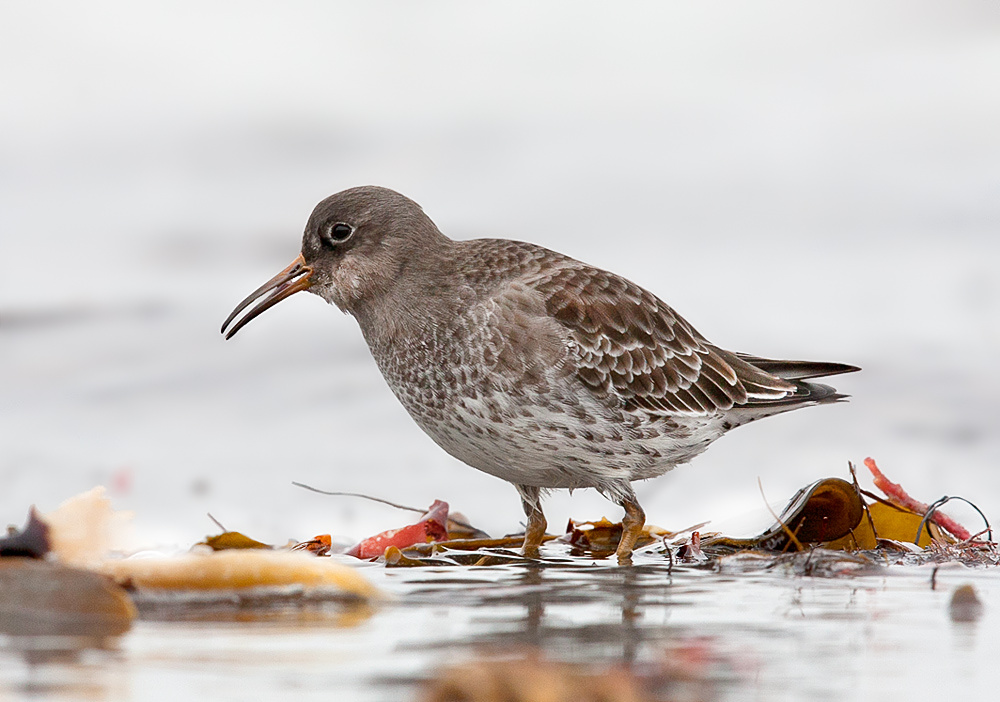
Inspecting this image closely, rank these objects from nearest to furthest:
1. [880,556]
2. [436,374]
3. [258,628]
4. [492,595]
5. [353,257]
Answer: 1. [258,628]
2. [492,595]
3. [880,556]
4. [436,374]
5. [353,257]

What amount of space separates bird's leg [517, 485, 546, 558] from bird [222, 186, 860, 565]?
11 mm

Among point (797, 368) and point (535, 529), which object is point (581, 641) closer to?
point (535, 529)

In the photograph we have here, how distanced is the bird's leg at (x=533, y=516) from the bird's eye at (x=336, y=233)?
1633mm

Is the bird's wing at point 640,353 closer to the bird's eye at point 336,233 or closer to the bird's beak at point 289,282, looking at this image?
the bird's eye at point 336,233

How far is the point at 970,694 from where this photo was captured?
3.03m

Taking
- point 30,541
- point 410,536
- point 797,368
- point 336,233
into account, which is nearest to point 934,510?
point 797,368

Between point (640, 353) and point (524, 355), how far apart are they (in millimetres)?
859

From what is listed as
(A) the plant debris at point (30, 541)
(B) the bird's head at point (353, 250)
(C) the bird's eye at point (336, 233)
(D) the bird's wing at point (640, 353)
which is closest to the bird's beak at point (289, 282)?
(B) the bird's head at point (353, 250)

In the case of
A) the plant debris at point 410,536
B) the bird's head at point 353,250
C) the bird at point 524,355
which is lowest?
the plant debris at point 410,536

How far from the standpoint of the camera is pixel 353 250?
6305 millimetres

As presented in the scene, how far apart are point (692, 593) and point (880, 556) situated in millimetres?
1375

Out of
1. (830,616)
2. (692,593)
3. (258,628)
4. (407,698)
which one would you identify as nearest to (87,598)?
(258,628)

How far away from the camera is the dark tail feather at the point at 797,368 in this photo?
6957 millimetres

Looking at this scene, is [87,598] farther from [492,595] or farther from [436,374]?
[436,374]
